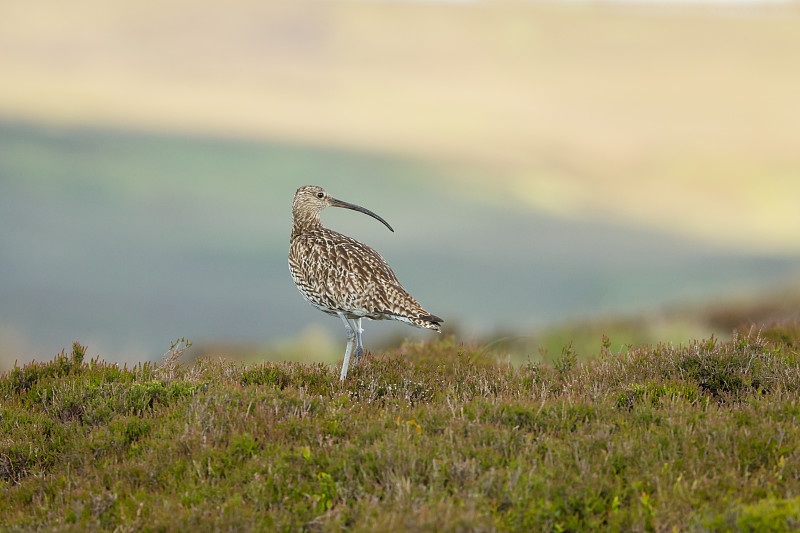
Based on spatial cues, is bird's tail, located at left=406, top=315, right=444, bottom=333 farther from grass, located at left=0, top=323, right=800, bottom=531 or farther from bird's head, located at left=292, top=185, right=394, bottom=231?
bird's head, located at left=292, top=185, right=394, bottom=231

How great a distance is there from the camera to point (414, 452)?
591cm

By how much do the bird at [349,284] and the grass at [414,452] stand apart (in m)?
0.77

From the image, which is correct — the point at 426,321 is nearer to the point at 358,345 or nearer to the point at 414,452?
the point at 358,345

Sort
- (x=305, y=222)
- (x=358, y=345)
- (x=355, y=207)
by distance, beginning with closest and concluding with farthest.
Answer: (x=358, y=345) → (x=305, y=222) → (x=355, y=207)

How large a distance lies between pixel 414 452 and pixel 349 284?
3.49 m

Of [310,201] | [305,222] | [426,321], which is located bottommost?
[426,321]

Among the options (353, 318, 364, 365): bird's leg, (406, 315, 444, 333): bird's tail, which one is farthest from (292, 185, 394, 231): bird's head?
(406, 315, 444, 333): bird's tail

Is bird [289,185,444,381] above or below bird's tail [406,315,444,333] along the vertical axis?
above

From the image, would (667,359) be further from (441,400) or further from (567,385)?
(441,400)

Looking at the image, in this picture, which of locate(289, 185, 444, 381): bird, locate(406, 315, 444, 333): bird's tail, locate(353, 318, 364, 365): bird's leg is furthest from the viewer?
locate(353, 318, 364, 365): bird's leg

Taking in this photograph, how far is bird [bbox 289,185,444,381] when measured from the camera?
8914 mm

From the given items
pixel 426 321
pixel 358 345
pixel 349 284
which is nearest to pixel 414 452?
pixel 426 321

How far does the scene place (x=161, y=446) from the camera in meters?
6.50

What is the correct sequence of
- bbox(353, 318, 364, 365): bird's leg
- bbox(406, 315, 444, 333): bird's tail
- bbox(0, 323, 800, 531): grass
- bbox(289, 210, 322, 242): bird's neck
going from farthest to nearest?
1. bbox(289, 210, 322, 242): bird's neck
2. bbox(353, 318, 364, 365): bird's leg
3. bbox(406, 315, 444, 333): bird's tail
4. bbox(0, 323, 800, 531): grass
